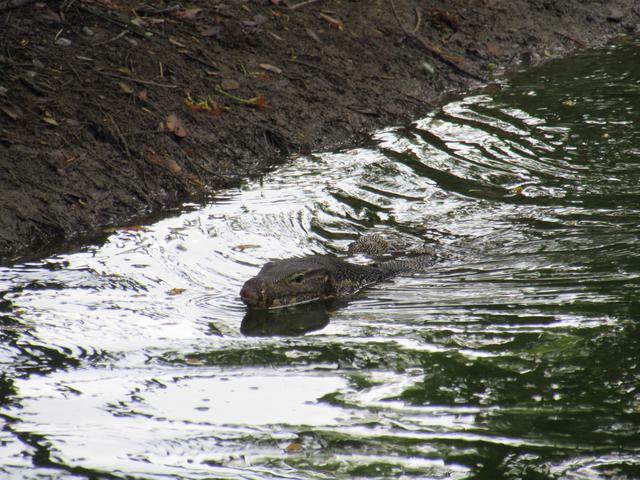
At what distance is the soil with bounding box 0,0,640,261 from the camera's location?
8195 mm

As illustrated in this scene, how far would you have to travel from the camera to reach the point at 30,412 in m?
4.39

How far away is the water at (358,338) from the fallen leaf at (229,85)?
1.39m

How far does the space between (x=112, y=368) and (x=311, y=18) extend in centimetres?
790

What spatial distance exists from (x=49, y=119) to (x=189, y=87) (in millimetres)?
1697

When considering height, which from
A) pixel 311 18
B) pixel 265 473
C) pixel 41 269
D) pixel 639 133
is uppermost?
pixel 311 18

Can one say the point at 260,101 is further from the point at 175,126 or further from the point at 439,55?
the point at 439,55

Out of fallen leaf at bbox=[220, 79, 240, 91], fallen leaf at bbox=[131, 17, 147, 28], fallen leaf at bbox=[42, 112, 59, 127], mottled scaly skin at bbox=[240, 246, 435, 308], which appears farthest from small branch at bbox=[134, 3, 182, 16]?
mottled scaly skin at bbox=[240, 246, 435, 308]

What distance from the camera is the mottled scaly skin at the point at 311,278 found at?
6004mm

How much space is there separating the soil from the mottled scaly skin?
2.10m

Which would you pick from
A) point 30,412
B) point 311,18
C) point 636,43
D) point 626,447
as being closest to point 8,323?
point 30,412

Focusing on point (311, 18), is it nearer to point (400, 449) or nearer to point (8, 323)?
point (8, 323)

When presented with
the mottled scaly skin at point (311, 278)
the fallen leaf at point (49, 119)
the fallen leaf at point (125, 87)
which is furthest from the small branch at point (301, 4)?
the mottled scaly skin at point (311, 278)

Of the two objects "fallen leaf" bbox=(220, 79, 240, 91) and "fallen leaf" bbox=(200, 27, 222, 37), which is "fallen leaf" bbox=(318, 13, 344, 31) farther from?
"fallen leaf" bbox=(220, 79, 240, 91)

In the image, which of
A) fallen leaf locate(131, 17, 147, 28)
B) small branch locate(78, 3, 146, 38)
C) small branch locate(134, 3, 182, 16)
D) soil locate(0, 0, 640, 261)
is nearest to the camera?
soil locate(0, 0, 640, 261)
